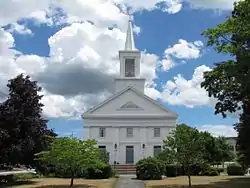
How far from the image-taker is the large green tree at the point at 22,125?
3353cm

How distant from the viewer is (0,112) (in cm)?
3388

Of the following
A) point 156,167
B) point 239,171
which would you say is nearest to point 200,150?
point 156,167

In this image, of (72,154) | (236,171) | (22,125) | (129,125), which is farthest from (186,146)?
(129,125)

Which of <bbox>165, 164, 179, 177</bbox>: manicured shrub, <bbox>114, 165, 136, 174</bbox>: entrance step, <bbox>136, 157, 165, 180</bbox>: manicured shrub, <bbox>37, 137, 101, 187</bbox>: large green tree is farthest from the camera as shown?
<bbox>114, 165, 136, 174</bbox>: entrance step

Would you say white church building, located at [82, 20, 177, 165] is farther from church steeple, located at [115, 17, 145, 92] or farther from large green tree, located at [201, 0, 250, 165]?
large green tree, located at [201, 0, 250, 165]

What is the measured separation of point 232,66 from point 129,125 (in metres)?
38.8

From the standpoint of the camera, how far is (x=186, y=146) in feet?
98.1

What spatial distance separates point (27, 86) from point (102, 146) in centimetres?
2729

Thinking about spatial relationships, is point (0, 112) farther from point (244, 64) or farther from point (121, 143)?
point (121, 143)

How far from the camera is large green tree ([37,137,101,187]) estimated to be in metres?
29.5

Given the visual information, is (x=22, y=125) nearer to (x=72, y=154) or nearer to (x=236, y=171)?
Answer: (x=72, y=154)

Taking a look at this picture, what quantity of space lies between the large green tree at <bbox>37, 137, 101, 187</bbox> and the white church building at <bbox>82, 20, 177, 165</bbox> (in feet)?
101

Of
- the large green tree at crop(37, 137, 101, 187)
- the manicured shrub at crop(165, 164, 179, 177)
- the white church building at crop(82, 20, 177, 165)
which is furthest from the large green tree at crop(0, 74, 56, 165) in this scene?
the white church building at crop(82, 20, 177, 165)

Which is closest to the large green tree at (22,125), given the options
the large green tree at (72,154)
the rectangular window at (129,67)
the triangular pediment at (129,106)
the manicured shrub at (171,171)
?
the large green tree at (72,154)
